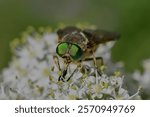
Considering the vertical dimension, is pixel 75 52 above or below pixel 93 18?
below

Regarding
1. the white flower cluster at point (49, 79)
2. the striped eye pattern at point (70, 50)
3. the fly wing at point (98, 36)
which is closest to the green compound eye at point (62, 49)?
the striped eye pattern at point (70, 50)

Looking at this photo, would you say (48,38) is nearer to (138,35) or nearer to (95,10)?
(138,35)

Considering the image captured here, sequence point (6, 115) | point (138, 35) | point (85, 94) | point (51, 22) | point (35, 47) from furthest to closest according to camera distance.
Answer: point (51, 22) < point (138, 35) < point (35, 47) < point (6, 115) < point (85, 94)

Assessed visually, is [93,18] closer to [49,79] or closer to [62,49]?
[49,79]

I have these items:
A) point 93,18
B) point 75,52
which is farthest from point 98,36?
point 93,18

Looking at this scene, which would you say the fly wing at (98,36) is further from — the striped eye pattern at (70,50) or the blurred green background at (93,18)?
the blurred green background at (93,18)

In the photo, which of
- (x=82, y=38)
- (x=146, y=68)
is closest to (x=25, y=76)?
(x=82, y=38)

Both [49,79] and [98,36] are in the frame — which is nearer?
[49,79]
